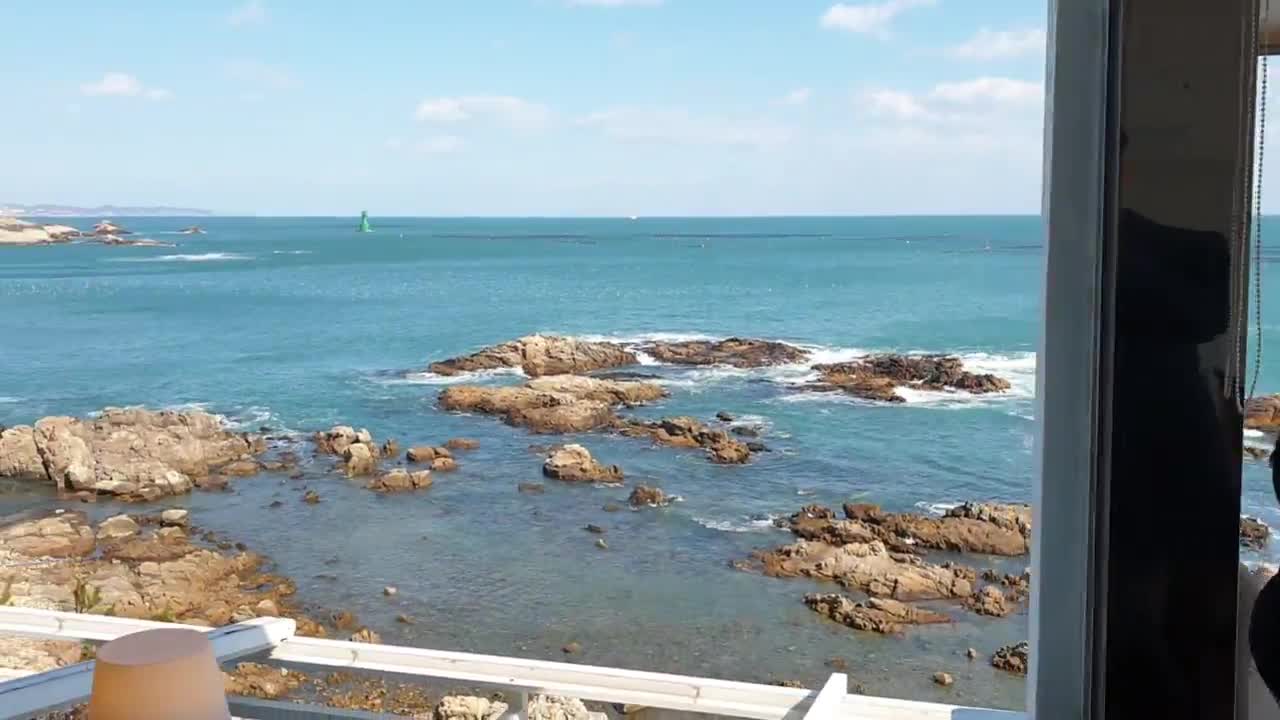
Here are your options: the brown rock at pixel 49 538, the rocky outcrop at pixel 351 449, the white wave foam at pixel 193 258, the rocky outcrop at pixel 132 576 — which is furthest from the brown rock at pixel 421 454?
the white wave foam at pixel 193 258

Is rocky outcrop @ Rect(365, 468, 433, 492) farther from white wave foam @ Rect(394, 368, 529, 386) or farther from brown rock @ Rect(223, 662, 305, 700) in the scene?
white wave foam @ Rect(394, 368, 529, 386)

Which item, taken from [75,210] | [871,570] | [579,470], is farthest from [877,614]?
[75,210]

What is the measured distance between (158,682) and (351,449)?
792 cm

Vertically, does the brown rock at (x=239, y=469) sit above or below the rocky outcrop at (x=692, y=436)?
below

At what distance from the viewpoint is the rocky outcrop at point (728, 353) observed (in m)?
13.2

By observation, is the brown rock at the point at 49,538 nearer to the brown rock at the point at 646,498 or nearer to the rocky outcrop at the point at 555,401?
the brown rock at the point at 646,498

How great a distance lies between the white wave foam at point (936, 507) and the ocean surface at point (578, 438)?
9cm

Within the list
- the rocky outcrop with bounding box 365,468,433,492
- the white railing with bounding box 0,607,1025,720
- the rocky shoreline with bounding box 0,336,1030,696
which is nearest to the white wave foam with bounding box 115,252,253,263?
the rocky shoreline with bounding box 0,336,1030,696

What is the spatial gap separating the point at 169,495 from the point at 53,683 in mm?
7201

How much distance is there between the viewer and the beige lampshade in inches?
29.9

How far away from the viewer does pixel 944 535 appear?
6.38 m

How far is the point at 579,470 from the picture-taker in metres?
8.00

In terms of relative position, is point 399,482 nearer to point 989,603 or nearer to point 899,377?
point 989,603

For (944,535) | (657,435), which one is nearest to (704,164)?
(657,435)
